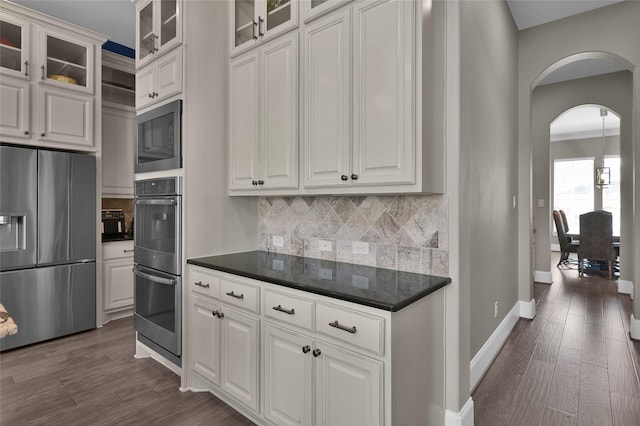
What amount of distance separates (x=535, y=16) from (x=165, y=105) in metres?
3.73

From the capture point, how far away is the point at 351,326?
1492mm

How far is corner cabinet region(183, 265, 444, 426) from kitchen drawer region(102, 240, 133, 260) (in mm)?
2009

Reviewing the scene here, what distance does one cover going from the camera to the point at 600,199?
838cm

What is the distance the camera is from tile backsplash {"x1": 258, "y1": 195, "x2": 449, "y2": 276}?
193 centimetres

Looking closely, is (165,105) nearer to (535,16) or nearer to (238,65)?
(238,65)

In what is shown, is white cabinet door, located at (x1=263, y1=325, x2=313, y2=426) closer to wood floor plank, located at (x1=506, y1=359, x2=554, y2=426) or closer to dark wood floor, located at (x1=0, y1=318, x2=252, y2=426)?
dark wood floor, located at (x1=0, y1=318, x2=252, y2=426)

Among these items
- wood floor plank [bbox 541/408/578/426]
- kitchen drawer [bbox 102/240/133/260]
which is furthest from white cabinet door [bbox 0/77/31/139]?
wood floor plank [bbox 541/408/578/426]

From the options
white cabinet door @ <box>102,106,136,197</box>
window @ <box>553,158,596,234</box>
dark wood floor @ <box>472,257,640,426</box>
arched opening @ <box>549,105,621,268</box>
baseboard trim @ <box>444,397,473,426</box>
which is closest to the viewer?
baseboard trim @ <box>444,397,473,426</box>

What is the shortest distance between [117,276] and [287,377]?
2.87 m

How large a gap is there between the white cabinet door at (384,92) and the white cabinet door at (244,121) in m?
0.82

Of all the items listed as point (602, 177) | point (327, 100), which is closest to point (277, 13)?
point (327, 100)

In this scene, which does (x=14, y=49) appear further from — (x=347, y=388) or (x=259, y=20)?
(x=347, y=388)

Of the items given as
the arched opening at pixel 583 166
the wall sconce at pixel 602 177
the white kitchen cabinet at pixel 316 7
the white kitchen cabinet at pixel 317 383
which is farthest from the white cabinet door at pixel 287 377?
the arched opening at pixel 583 166

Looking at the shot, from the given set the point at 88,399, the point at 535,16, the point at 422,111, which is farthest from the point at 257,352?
the point at 535,16
